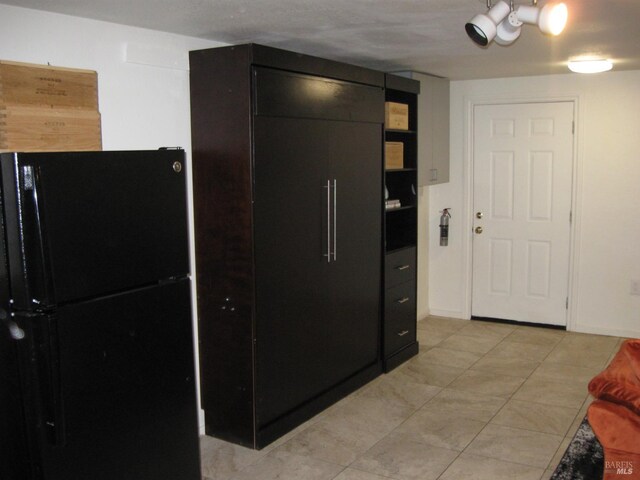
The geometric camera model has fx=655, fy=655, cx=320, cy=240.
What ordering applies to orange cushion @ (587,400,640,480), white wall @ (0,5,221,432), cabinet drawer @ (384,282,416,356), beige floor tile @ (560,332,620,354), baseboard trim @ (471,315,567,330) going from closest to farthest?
orange cushion @ (587,400,640,480) → white wall @ (0,5,221,432) → cabinet drawer @ (384,282,416,356) → beige floor tile @ (560,332,620,354) → baseboard trim @ (471,315,567,330)

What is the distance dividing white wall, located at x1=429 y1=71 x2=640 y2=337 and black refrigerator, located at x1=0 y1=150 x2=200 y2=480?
148 inches

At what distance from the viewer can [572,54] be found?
422 centimetres

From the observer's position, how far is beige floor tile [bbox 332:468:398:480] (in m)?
3.15

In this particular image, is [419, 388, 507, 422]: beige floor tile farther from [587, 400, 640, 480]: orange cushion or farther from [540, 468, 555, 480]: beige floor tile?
[587, 400, 640, 480]: orange cushion

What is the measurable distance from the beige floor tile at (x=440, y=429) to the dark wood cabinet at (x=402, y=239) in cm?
76

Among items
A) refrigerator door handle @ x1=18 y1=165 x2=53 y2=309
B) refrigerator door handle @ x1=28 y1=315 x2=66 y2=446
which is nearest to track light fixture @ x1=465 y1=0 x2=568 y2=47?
refrigerator door handle @ x1=18 y1=165 x2=53 y2=309

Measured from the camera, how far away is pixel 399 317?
4.73 metres

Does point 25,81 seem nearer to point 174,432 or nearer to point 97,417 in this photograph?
point 97,417

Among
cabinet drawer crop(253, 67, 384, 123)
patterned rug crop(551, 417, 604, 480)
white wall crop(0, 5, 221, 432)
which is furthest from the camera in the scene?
cabinet drawer crop(253, 67, 384, 123)

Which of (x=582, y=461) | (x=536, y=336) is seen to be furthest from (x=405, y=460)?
(x=536, y=336)

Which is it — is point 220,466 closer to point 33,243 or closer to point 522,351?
point 33,243

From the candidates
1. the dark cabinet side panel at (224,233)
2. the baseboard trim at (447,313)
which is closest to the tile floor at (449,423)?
the dark cabinet side panel at (224,233)

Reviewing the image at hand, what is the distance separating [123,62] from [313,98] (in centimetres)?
102

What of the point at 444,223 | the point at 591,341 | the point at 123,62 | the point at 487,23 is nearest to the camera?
the point at 487,23
